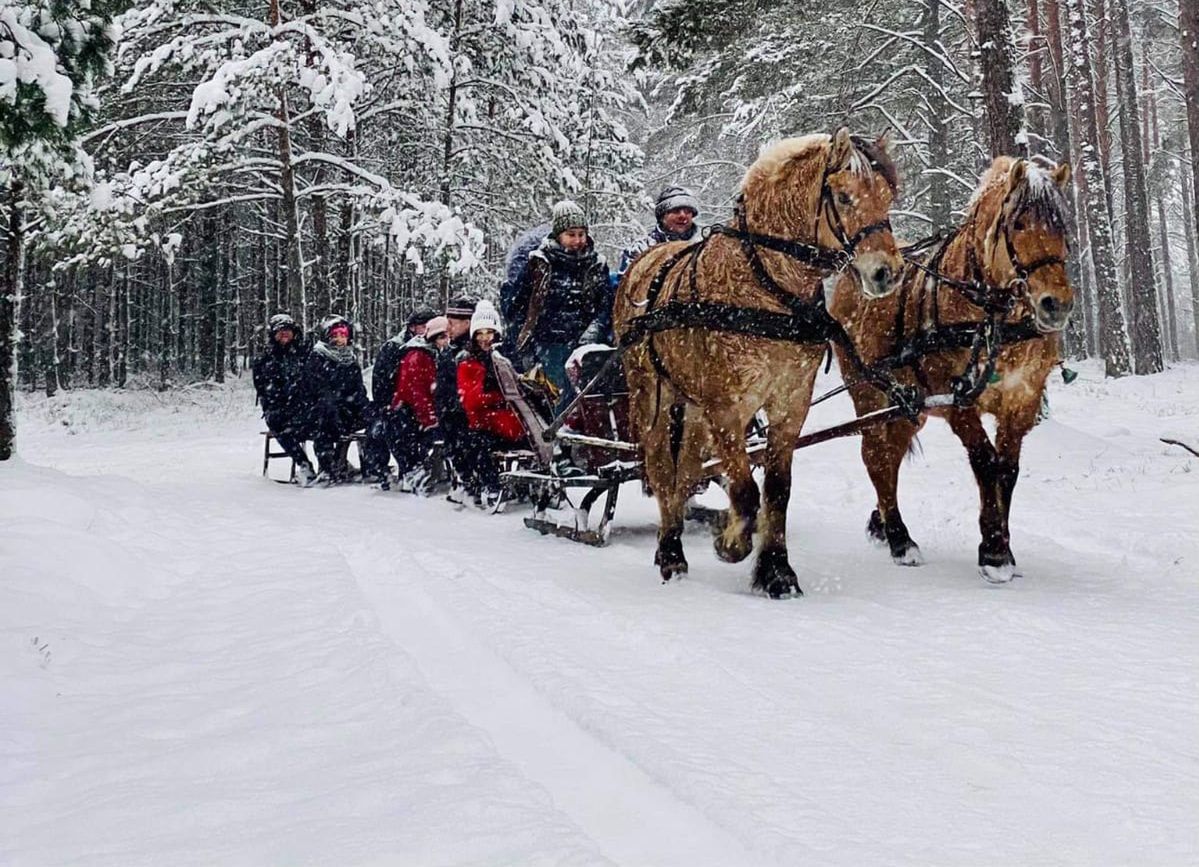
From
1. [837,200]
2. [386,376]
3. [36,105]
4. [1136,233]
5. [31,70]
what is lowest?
[386,376]

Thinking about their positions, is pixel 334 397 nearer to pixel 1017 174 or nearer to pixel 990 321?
pixel 990 321

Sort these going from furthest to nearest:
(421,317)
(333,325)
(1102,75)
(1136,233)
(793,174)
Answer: (1102,75), (1136,233), (333,325), (421,317), (793,174)

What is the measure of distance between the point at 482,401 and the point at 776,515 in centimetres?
484

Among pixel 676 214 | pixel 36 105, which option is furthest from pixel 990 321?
pixel 36 105

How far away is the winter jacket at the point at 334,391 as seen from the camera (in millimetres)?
11555

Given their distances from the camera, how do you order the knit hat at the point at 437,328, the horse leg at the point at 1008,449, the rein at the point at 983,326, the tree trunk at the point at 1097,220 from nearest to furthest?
1. the rein at the point at 983,326
2. the horse leg at the point at 1008,449
3. the knit hat at the point at 437,328
4. the tree trunk at the point at 1097,220

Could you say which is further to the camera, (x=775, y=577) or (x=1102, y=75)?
(x=1102, y=75)

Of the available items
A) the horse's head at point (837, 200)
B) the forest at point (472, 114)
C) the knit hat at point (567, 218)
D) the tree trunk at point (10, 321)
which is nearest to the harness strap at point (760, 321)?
the horse's head at point (837, 200)

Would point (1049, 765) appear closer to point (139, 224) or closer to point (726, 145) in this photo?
point (139, 224)

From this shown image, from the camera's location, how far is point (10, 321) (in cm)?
945

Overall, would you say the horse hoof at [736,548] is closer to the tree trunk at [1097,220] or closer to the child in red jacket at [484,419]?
the child in red jacket at [484,419]

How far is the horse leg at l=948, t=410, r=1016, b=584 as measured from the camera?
4738 millimetres

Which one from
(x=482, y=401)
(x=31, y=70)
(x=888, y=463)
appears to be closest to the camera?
(x=888, y=463)

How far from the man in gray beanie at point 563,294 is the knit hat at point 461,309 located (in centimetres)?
221
